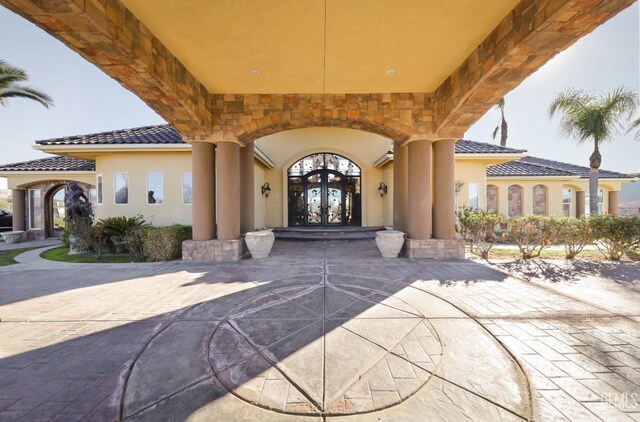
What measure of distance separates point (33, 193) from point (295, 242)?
1473 centimetres

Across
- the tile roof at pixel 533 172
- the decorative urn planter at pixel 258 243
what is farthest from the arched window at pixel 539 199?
the decorative urn planter at pixel 258 243

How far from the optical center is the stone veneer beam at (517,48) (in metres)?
3.41

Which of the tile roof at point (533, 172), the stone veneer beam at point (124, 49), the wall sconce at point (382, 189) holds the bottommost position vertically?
the wall sconce at point (382, 189)

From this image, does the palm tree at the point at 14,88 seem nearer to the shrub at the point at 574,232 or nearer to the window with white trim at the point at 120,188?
the window with white trim at the point at 120,188

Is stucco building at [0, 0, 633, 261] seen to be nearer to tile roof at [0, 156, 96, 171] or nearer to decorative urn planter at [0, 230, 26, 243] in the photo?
tile roof at [0, 156, 96, 171]

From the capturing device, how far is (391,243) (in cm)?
741

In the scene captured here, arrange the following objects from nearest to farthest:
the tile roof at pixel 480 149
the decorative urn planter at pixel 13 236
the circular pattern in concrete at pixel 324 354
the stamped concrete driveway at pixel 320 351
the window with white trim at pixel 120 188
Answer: the stamped concrete driveway at pixel 320 351 < the circular pattern in concrete at pixel 324 354 < the window with white trim at pixel 120 188 < the tile roof at pixel 480 149 < the decorative urn planter at pixel 13 236

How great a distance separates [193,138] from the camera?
7.33 m

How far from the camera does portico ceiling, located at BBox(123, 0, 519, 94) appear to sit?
3.93 m

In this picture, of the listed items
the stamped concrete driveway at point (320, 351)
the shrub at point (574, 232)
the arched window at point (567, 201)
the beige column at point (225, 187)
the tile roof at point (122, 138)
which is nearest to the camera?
the stamped concrete driveway at point (320, 351)

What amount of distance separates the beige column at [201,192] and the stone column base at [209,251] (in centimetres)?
24

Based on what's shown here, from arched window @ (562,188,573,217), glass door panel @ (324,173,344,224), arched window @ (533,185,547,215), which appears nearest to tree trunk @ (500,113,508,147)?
arched window @ (562,188,573,217)

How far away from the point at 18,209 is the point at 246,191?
45.2ft

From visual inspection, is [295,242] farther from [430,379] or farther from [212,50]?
[430,379]
